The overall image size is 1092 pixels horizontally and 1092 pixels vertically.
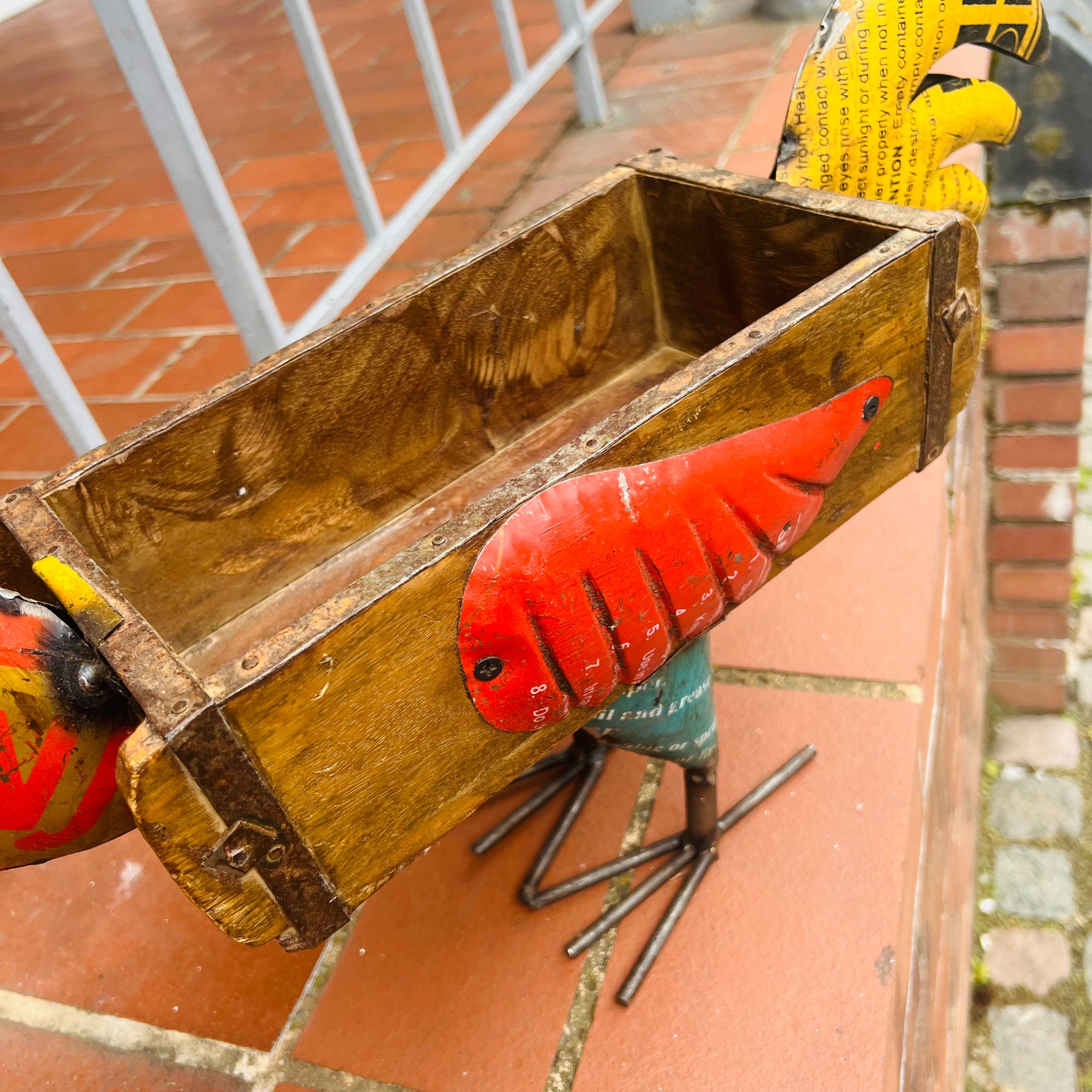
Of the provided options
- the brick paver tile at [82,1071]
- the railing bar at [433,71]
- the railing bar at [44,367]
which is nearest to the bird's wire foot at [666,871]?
the brick paver tile at [82,1071]

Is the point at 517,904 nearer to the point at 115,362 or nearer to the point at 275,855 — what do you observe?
the point at 275,855

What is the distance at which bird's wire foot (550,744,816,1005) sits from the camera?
937 millimetres

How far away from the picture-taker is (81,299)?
6.51 ft

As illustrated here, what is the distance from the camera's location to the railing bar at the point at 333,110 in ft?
4.35

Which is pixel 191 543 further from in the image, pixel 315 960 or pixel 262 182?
pixel 262 182

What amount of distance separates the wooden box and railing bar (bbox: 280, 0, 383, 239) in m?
0.53

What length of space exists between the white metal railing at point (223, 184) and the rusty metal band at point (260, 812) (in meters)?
0.65

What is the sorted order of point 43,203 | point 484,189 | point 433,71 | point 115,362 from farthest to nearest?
point 43,203 → point 484,189 → point 115,362 → point 433,71

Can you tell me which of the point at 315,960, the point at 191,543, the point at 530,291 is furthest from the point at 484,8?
the point at 315,960

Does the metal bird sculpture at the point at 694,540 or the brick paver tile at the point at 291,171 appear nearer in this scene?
the metal bird sculpture at the point at 694,540

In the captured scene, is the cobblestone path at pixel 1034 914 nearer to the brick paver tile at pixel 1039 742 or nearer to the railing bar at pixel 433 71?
the brick paver tile at pixel 1039 742

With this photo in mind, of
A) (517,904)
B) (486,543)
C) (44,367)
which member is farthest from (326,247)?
(486,543)

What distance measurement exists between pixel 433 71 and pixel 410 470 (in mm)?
865

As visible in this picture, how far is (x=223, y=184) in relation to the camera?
A: 1.48 metres
